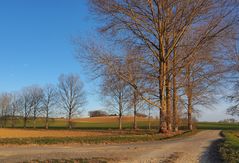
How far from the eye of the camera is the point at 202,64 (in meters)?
31.5

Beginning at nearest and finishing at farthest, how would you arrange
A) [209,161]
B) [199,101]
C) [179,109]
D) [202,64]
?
[209,161] → [202,64] → [179,109] → [199,101]

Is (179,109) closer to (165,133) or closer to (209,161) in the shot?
(165,133)

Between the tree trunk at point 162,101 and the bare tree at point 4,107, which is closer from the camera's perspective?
the tree trunk at point 162,101

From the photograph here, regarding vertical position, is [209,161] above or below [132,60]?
below

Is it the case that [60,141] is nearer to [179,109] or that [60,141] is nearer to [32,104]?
[179,109]

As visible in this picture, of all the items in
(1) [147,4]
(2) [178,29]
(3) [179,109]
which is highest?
(1) [147,4]

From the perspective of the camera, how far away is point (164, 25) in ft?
85.1

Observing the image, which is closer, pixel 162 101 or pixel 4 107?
pixel 162 101

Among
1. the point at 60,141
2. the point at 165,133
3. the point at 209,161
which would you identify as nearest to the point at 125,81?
the point at 165,133

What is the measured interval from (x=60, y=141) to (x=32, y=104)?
219 ft

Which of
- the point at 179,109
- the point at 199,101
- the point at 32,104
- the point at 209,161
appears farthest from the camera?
the point at 32,104

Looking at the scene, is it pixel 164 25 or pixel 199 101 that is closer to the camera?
pixel 164 25

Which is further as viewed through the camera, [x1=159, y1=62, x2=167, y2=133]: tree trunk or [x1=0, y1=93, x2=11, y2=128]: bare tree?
[x1=0, y1=93, x2=11, y2=128]: bare tree

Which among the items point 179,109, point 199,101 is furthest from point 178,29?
point 199,101
